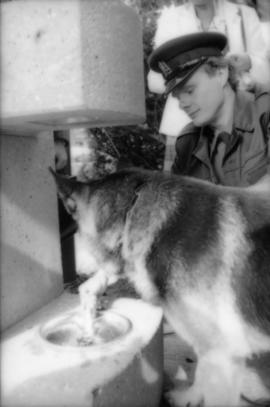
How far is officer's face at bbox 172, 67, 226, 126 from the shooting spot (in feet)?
9.83

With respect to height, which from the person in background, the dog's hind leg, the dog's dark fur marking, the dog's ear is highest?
the person in background

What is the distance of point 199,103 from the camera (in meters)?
3.03

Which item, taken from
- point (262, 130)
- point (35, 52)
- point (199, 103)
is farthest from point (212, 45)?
point (35, 52)

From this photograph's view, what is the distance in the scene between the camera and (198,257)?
182 cm

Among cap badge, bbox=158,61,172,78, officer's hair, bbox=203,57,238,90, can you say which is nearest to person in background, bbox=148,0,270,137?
officer's hair, bbox=203,57,238,90

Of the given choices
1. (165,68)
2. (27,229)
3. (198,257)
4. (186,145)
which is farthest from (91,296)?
(165,68)

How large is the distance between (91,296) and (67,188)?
55 centimetres

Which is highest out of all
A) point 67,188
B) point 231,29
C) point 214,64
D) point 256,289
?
point 231,29

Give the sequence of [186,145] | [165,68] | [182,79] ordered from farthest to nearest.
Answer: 1. [186,145]
2. [165,68]
3. [182,79]

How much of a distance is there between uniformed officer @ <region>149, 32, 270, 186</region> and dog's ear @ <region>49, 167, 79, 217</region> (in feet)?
4.26

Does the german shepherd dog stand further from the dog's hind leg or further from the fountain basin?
the fountain basin

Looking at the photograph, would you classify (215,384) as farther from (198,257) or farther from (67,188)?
(67,188)

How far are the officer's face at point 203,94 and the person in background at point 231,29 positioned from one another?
10.9 inches

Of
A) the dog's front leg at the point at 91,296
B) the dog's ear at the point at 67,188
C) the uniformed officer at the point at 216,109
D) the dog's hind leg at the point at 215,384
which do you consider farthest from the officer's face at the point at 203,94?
the dog's hind leg at the point at 215,384
